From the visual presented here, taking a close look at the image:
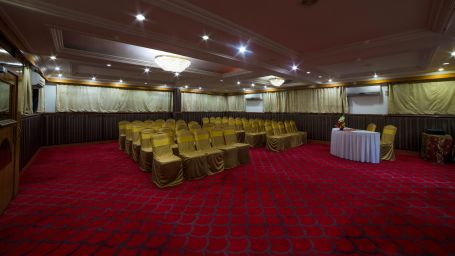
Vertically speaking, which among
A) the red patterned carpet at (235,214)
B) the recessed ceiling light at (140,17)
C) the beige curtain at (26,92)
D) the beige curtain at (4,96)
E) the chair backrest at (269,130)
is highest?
the recessed ceiling light at (140,17)

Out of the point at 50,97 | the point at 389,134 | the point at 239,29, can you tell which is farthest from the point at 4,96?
the point at 389,134

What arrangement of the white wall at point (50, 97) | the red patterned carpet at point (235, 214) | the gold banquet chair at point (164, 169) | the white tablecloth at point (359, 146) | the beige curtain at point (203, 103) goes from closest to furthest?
1. the red patterned carpet at point (235, 214)
2. the gold banquet chair at point (164, 169)
3. the white tablecloth at point (359, 146)
4. the white wall at point (50, 97)
5. the beige curtain at point (203, 103)

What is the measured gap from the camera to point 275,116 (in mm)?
11969

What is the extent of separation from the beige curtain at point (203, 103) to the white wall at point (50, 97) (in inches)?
256

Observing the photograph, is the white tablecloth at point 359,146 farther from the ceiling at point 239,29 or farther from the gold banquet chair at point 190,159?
the gold banquet chair at point 190,159

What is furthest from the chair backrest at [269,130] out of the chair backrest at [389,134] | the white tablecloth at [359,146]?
the chair backrest at [389,134]

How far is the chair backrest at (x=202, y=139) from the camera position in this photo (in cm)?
505

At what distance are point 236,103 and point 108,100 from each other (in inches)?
322

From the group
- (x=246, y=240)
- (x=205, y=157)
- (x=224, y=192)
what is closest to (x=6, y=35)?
(x=205, y=157)

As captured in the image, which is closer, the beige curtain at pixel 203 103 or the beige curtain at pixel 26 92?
the beige curtain at pixel 26 92

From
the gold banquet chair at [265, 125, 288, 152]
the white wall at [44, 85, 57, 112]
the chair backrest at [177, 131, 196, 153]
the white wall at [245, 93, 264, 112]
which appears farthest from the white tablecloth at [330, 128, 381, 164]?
the white wall at [44, 85, 57, 112]

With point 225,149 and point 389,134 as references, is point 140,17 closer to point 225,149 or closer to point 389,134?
point 225,149

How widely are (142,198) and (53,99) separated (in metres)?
8.75

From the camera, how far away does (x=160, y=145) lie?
443 cm
